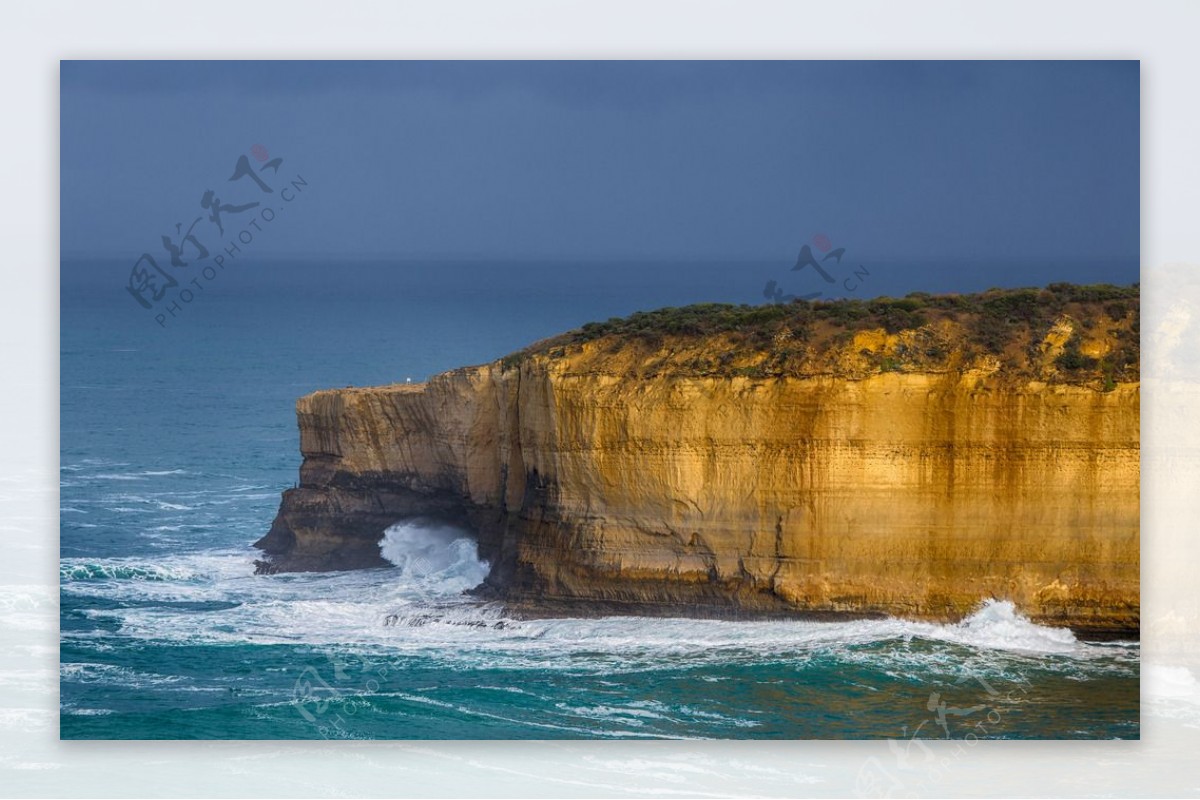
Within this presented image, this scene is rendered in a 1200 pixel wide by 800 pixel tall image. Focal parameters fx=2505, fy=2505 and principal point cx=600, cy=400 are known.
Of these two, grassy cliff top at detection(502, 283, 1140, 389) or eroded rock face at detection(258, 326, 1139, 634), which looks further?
grassy cliff top at detection(502, 283, 1140, 389)

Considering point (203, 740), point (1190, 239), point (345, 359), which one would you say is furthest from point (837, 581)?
point (345, 359)

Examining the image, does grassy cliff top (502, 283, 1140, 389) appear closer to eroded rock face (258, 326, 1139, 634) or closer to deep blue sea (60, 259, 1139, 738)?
eroded rock face (258, 326, 1139, 634)

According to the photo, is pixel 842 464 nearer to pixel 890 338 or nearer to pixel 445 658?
pixel 890 338

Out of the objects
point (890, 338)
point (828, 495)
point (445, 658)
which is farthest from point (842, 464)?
point (445, 658)

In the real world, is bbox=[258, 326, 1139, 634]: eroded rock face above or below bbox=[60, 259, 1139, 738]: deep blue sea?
above

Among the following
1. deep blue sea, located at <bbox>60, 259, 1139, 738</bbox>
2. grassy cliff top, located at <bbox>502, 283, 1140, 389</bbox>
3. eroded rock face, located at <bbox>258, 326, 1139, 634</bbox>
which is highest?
grassy cliff top, located at <bbox>502, 283, 1140, 389</bbox>

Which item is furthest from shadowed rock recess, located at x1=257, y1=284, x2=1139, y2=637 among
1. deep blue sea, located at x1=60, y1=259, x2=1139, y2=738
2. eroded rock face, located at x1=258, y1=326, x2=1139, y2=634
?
deep blue sea, located at x1=60, y1=259, x2=1139, y2=738
